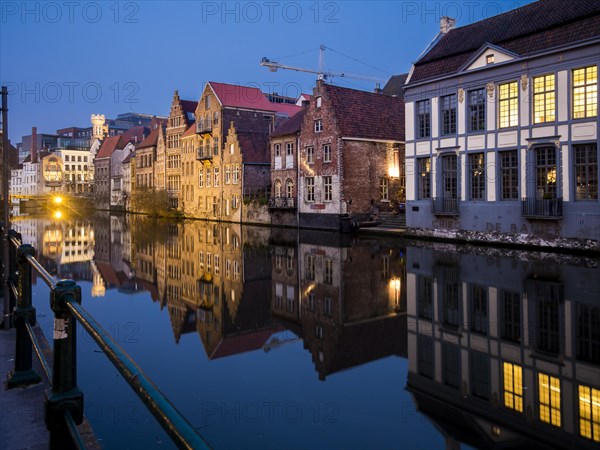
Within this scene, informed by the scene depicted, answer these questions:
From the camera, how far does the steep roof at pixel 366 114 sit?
3919 centimetres

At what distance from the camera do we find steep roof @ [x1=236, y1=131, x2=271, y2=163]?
51.0 meters

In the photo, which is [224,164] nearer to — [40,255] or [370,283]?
[40,255]

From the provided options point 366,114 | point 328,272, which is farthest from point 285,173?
point 328,272

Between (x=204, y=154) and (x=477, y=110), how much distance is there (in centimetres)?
3602

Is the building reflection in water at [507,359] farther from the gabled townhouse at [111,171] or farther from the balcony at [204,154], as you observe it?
the gabled townhouse at [111,171]

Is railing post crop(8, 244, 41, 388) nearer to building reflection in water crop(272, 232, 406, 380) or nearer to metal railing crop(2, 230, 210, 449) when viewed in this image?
metal railing crop(2, 230, 210, 449)

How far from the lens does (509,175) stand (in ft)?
84.8

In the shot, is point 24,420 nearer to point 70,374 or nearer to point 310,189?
point 70,374

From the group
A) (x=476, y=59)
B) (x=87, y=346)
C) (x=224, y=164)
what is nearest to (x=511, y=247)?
(x=476, y=59)

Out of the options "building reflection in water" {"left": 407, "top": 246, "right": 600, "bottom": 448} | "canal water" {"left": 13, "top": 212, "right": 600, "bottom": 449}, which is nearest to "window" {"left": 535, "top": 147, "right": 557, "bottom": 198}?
"canal water" {"left": 13, "top": 212, "right": 600, "bottom": 449}

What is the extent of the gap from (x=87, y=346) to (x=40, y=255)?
17.1m

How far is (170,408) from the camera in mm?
2145

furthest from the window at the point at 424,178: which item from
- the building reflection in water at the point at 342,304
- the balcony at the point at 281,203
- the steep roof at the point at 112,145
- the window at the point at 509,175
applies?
the steep roof at the point at 112,145

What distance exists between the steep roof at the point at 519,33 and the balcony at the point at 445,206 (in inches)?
269
